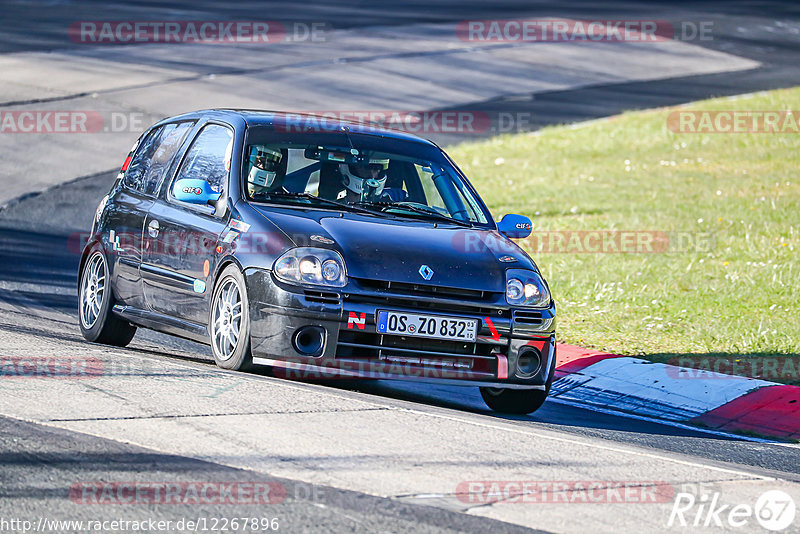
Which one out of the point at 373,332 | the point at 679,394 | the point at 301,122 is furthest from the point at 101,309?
the point at 679,394

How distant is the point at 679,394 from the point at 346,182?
2.79 metres

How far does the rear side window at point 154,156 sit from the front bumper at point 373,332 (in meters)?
1.88

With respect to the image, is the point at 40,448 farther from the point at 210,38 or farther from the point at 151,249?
the point at 210,38

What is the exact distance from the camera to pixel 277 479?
5391 millimetres

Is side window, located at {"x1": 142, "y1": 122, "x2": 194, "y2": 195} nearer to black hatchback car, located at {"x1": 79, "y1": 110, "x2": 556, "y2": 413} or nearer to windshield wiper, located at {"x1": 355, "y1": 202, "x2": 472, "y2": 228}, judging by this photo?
black hatchback car, located at {"x1": 79, "y1": 110, "x2": 556, "y2": 413}

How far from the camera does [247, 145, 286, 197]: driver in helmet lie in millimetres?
8156

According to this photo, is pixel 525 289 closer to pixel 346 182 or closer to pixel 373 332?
pixel 373 332

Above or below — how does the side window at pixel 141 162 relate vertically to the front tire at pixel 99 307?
above

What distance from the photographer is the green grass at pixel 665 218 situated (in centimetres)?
1074

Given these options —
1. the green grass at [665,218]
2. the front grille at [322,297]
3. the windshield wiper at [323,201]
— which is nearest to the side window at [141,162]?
the windshield wiper at [323,201]

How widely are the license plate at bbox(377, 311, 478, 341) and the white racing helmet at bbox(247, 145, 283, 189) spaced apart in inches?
55.7

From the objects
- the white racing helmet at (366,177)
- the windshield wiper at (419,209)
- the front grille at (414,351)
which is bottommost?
the front grille at (414,351)

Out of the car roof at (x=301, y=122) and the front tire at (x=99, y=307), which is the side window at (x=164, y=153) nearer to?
the car roof at (x=301, y=122)

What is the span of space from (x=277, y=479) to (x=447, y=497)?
0.72 meters
